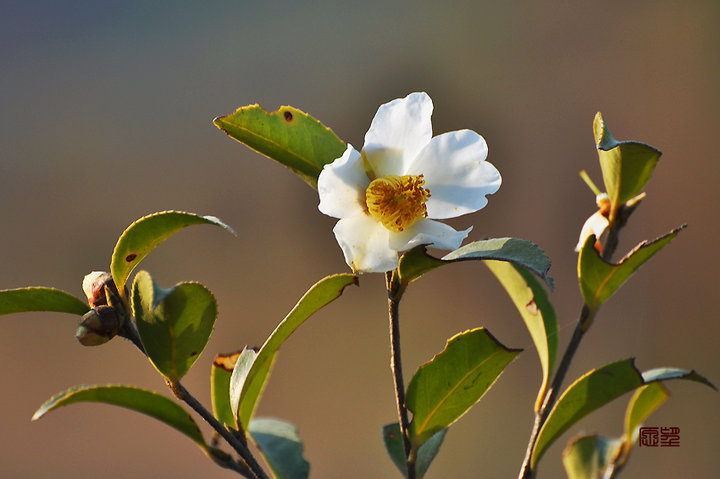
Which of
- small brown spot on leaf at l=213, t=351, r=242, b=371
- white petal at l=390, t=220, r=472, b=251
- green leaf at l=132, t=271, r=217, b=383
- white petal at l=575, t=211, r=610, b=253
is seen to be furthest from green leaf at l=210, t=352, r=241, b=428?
white petal at l=575, t=211, r=610, b=253

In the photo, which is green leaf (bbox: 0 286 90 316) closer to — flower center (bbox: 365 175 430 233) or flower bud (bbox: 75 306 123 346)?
flower bud (bbox: 75 306 123 346)

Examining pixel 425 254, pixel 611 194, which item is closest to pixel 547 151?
pixel 611 194

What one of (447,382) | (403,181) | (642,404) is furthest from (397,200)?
(642,404)

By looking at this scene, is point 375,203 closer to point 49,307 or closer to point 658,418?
point 49,307

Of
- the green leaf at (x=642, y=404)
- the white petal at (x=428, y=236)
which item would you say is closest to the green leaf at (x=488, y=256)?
the white petal at (x=428, y=236)

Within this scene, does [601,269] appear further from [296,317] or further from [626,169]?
[296,317]

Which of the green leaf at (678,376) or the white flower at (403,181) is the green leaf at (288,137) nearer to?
the white flower at (403,181)
